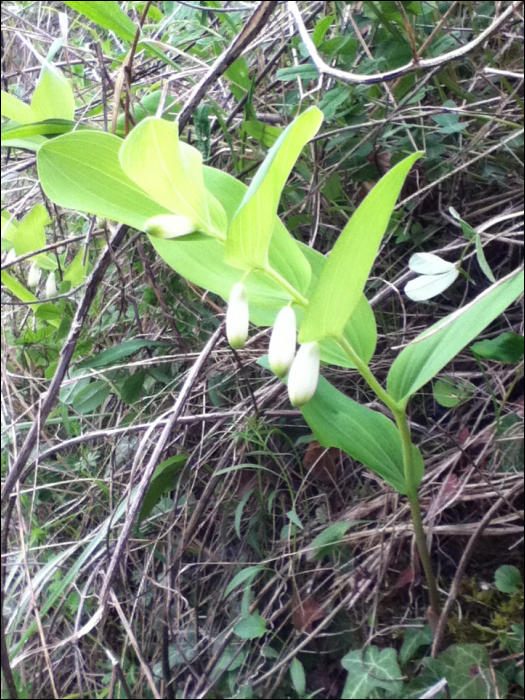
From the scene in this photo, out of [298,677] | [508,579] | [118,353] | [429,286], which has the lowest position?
[298,677]

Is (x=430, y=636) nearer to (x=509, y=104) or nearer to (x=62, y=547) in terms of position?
(x=62, y=547)

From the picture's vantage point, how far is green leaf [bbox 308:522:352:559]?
80cm


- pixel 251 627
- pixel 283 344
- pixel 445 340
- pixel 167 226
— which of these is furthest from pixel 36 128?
pixel 251 627

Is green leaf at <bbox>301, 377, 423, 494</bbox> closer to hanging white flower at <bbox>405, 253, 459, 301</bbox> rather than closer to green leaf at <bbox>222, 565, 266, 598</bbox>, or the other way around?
hanging white flower at <bbox>405, 253, 459, 301</bbox>

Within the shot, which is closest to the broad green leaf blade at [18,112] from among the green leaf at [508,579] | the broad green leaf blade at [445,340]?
the broad green leaf blade at [445,340]

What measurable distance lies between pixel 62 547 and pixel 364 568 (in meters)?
0.56

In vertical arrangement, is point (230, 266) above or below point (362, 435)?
above

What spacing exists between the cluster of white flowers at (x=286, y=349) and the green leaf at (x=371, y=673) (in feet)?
1.33

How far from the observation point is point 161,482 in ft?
2.89

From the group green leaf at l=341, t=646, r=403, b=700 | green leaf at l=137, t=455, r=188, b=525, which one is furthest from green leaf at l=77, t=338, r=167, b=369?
green leaf at l=341, t=646, r=403, b=700

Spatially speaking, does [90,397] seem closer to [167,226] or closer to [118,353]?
[118,353]

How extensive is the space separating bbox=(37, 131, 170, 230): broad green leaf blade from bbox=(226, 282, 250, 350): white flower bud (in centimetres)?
14

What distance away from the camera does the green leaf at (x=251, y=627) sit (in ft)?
2.55

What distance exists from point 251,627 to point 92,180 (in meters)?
0.63
